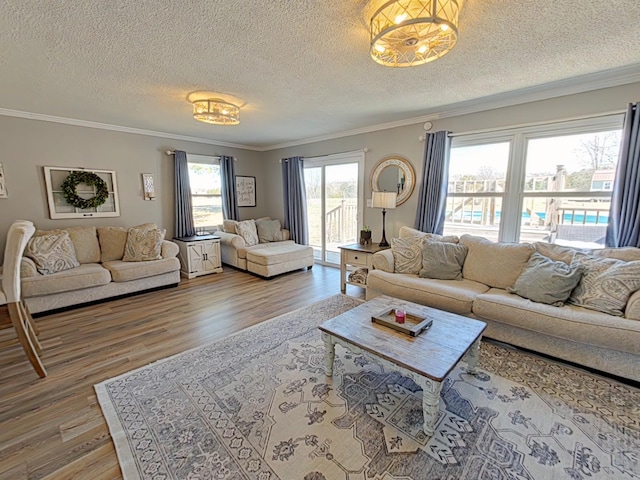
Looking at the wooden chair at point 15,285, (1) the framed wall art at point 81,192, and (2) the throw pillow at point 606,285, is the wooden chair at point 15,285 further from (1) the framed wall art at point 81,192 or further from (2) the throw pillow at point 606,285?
(2) the throw pillow at point 606,285

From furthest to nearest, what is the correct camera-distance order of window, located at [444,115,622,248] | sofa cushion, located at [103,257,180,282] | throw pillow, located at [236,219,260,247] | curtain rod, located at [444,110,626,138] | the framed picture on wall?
1. the framed picture on wall
2. throw pillow, located at [236,219,260,247]
3. sofa cushion, located at [103,257,180,282]
4. window, located at [444,115,622,248]
5. curtain rod, located at [444,110,626,138]


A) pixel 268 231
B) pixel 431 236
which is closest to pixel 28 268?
pixel 268 231

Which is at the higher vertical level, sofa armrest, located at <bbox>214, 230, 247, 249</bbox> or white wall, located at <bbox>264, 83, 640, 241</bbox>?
white wall, located at <bbox>264, 83, 640, 241</bbox>

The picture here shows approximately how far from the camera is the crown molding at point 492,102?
2574 mm

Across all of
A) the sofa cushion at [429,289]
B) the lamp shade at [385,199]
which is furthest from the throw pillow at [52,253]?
the lamp shade at [385,199]

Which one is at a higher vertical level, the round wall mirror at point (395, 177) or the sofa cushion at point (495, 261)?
the round wall mirror at point (395, 177)

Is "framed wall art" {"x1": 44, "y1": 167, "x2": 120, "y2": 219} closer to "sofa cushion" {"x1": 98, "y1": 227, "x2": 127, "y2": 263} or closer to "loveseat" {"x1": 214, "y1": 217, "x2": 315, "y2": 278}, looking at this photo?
"sofa cushion" {"x1": 98, "y1": 227, "x2": 127, "y2": 263}

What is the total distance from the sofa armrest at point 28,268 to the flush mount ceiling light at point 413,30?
4.08 m

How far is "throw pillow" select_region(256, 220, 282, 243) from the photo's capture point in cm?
556

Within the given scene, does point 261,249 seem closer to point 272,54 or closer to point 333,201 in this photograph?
point 333,201

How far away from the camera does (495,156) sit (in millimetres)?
3455

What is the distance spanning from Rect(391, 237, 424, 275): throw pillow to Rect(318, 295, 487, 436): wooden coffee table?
95 centimetres

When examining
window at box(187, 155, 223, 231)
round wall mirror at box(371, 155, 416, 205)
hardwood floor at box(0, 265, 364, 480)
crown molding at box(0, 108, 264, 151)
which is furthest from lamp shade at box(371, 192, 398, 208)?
crown molding at box(0, 108, 264, 151)

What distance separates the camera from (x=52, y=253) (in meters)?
3.41
